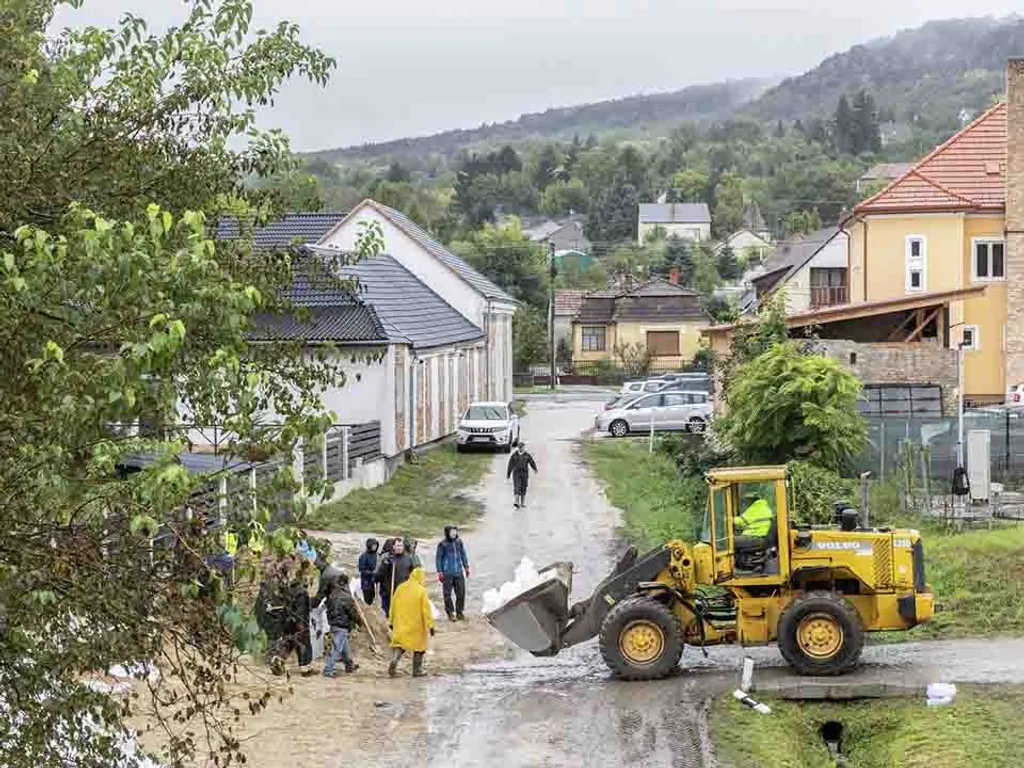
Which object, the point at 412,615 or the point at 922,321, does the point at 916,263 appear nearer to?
the point at 922,321

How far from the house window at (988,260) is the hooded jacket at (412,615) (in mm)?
29227

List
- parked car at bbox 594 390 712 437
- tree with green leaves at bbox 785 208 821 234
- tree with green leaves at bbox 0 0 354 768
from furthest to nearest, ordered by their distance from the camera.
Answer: tree with green leaves at bbox 785 208 821 234 < parked car at bbox 594 390 712 437 < tree with green leaves at bbox 0 0 354 768

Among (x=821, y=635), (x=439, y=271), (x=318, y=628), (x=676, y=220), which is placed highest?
(x=676, y=220)

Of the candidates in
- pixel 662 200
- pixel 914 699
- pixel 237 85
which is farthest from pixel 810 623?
pixel 662 200

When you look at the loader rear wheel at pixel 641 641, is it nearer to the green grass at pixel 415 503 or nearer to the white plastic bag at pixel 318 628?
the white plastic bag at pixel 318 628

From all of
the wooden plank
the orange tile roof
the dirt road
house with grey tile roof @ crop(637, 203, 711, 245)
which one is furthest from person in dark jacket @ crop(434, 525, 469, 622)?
house with grey tile roof @ crop(637, 203, 711, 245)

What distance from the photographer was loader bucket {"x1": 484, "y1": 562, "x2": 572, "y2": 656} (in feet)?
58.6

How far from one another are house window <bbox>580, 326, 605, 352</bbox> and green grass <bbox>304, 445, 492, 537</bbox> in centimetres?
4838

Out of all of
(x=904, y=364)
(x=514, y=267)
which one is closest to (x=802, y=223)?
(x=514, y=267)

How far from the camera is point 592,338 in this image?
88.8m

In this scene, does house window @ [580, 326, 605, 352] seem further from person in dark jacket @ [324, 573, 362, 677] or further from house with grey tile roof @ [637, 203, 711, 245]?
house with grey tile roof @ [637, 203, 711, 245]

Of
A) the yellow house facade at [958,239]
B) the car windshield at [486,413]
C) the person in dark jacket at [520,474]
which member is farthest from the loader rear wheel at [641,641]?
the car windshield at [486,413]

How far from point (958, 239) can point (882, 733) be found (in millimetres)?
29843

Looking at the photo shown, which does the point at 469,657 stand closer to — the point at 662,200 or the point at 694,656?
the point at 694,656
